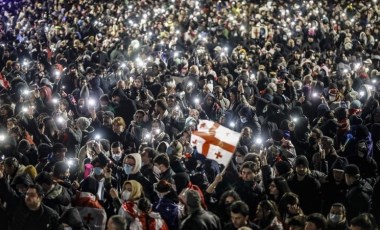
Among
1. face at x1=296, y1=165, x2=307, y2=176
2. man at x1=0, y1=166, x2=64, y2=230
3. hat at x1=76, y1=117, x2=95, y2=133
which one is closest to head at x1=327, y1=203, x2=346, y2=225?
face at x1=296, y1=165, x2=307, y2=176

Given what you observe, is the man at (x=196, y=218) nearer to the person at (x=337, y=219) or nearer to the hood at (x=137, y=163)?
the person at (x=337, y=219)

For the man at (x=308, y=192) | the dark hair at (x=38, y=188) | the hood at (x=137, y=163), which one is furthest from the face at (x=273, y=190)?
the dark hair at (x=38, y=188)

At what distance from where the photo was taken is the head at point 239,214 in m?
6.30

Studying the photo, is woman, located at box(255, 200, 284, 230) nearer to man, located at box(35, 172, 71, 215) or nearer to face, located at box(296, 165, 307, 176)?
face, located at box(296, 165, 307, 176)

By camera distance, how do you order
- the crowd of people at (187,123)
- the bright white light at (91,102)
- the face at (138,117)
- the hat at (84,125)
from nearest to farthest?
the crowd of people at (187,123) → the hat at (84,125) → the face at (138,117) → the bright white light at (91,102)

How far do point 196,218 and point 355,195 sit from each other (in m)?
2.37

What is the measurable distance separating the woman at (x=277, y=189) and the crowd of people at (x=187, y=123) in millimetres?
13

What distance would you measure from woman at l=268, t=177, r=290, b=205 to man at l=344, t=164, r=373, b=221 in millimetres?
798

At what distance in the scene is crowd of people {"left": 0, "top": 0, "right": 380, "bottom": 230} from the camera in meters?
6.95

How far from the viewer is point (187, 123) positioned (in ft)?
35.7

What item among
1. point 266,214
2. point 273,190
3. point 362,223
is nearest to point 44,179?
point 266,214

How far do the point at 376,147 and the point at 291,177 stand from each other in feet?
9.37

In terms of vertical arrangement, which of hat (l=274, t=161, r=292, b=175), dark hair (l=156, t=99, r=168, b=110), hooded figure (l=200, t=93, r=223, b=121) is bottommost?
hooded figure (l=200, t=93, r=223, b=121)

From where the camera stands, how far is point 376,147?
33.7 ft
